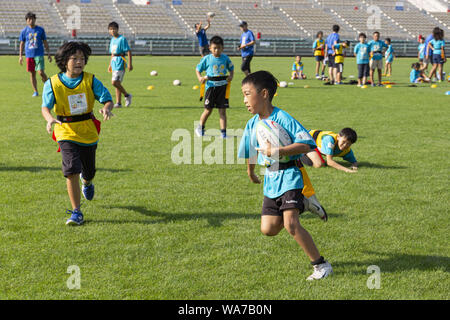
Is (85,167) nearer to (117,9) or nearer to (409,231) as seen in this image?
(409,231)

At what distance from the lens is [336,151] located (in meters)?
7.46

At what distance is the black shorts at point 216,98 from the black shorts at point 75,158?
168 inches

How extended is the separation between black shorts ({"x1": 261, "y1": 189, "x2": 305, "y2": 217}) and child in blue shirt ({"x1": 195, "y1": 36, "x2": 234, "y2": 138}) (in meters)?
5.40

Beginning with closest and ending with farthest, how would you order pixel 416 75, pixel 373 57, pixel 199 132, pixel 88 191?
pixel 88 191
pixel 199 132
pixel 373 57
pixel 416 75

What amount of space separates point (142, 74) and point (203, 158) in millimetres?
15855

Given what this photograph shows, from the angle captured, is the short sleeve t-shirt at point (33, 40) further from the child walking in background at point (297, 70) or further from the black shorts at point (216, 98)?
the child walking in background at point (297, 70)

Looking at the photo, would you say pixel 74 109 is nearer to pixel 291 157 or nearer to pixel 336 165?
pixel 291 157

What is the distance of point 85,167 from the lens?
535 centimetres

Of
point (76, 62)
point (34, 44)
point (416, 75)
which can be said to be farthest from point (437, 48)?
point (76, 62)

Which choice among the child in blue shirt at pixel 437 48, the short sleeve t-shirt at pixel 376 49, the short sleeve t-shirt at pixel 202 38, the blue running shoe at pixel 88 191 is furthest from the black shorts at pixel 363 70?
the blue running shoe at pixel 88 191

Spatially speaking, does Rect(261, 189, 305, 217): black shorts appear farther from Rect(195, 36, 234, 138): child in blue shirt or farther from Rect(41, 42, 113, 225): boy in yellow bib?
Rect(195, 36, 234, 138): child in blue shirt

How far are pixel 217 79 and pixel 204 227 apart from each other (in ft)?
15.7

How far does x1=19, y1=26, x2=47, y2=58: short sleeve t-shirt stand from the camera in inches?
531
